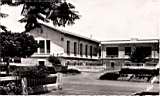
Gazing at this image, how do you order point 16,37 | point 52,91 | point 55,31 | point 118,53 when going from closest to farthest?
point 16,37 → point 52,91 → point 55,31 → point 118,53

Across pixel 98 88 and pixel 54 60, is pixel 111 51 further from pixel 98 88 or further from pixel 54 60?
pixel 98 88

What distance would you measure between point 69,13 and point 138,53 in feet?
90.5

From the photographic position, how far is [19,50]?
48.3 ft

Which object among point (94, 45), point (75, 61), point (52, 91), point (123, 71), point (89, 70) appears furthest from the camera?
point (94, 45)

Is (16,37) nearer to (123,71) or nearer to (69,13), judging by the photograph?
(69,13)

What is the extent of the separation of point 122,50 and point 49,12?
36.0 m

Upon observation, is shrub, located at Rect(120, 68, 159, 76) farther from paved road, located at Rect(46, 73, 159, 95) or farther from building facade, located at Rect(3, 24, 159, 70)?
building facade, located at Rect(3, 24, 159, 70)

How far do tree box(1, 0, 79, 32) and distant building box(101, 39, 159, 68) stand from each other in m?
33.3

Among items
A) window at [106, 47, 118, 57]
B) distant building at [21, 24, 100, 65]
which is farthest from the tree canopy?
window at [106, 47, 118, 57]

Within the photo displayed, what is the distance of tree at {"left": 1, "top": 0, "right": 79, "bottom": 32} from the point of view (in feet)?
49.6

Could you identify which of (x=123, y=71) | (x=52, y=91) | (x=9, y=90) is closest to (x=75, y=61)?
(x=123, y=71)

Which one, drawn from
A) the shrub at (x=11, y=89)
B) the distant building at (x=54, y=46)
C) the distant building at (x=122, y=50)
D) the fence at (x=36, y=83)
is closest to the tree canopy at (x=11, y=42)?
the fence at (x=36, y=83)

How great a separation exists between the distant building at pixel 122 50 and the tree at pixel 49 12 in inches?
1312

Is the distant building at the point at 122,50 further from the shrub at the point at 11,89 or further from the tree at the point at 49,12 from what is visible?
the shrub at the point at 11,89
